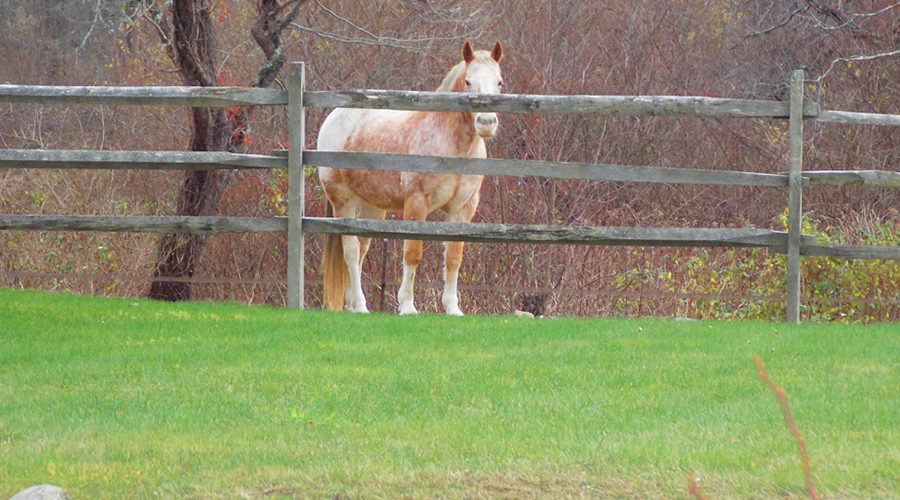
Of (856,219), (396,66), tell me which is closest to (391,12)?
(396,66)

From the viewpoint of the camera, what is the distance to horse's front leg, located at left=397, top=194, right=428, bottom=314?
9.04 m

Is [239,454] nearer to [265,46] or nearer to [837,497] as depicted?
[837,497]

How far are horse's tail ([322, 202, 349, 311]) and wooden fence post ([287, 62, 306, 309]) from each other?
55.7 inches

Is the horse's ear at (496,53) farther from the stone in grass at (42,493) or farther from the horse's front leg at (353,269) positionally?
the stone in grass at (42,493)

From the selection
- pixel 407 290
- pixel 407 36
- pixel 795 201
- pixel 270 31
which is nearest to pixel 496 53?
Answer: pixel 407 290

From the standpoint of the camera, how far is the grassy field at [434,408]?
12.7ft

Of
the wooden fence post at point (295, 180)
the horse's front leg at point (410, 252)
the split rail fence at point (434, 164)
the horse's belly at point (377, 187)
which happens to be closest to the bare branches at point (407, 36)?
the horse's belly at point (377, 187)

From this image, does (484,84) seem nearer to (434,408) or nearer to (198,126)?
(198,126)

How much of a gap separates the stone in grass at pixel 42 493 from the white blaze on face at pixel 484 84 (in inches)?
207

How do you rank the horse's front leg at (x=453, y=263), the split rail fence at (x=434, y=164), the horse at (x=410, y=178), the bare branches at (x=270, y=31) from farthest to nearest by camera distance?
the bare branches at (x=270, y=31), the horse's front leg at (x=453, y=263), the horse at (x=410, y=178), the split rail fence at (x=434, y=164)

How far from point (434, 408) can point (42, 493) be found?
5.95ft

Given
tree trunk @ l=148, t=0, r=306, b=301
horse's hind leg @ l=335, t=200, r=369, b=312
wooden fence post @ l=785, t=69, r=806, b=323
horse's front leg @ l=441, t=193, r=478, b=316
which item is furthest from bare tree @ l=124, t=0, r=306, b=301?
wooden fence post @ l=785, t=69, r=806, b=323

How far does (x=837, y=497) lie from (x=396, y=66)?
490 inches

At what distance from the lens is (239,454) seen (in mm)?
4156
